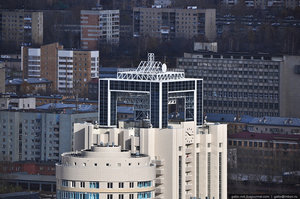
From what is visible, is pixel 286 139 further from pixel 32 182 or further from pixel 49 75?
pixel 49 75

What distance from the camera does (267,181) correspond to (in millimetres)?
47719

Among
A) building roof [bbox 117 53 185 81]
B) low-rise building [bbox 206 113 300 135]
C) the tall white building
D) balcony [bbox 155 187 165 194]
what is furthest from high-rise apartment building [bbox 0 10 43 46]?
balcony [bbox 155 187 165 194]

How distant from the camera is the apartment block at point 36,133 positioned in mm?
52656

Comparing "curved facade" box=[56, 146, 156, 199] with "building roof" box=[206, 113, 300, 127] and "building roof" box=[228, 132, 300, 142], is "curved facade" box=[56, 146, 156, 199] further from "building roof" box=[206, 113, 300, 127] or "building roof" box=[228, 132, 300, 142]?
"building roof" box=[206, 113, 300, 127]

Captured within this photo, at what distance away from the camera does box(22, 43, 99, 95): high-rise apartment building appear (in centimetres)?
6831

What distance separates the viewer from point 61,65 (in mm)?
70312

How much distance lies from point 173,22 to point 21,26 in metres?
5.29

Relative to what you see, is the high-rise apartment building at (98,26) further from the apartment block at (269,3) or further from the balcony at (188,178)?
the balcony at (188,178)

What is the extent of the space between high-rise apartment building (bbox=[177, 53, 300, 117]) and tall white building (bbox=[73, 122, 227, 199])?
98.7 feet

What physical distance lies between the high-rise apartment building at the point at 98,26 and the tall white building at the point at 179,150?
145 ft

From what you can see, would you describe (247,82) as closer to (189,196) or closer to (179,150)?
(189,196)

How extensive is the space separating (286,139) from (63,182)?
2569 cm

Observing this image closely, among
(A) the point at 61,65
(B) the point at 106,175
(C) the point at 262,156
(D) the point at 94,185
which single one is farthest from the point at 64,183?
(A) the point at 61,65

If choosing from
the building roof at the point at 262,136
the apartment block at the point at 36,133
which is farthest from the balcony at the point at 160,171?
the building roof at the point at 262,136
